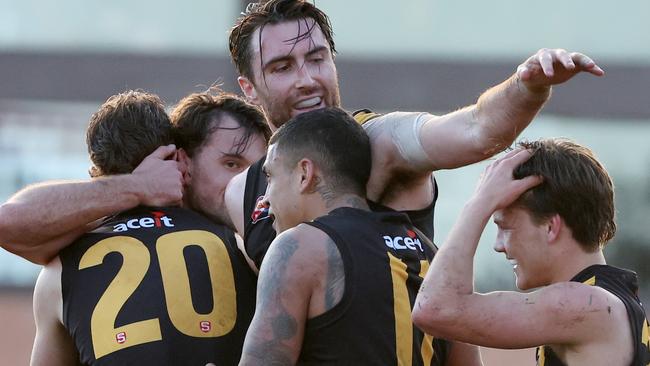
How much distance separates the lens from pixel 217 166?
5172 mm

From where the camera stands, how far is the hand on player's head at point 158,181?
488 centimetres

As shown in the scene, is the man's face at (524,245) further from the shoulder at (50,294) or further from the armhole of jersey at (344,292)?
the shoulder at (50,294)

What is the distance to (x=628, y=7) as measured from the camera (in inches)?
558

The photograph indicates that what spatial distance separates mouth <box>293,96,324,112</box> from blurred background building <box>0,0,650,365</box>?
835cm

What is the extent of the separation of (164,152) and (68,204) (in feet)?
1.64

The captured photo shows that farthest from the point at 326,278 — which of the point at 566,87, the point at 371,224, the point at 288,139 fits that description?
the point at 566,87

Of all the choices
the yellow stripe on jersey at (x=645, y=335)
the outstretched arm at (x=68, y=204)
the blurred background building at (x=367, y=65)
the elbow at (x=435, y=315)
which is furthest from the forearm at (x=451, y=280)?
the blurred background building at (x=367, y=65)

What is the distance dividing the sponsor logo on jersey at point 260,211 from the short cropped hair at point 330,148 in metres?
0.45

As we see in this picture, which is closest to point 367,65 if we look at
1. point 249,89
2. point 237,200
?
point 249,89

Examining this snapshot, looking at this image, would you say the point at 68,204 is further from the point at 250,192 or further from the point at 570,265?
the point at 570,265

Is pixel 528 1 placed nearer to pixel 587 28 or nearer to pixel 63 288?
pixel 587 28

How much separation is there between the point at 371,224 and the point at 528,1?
10.5 meters

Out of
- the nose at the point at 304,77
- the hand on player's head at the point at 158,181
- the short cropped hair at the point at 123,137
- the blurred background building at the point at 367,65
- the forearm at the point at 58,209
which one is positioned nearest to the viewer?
the forearm at the point at 58,209

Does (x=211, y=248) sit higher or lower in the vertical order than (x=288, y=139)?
lower
